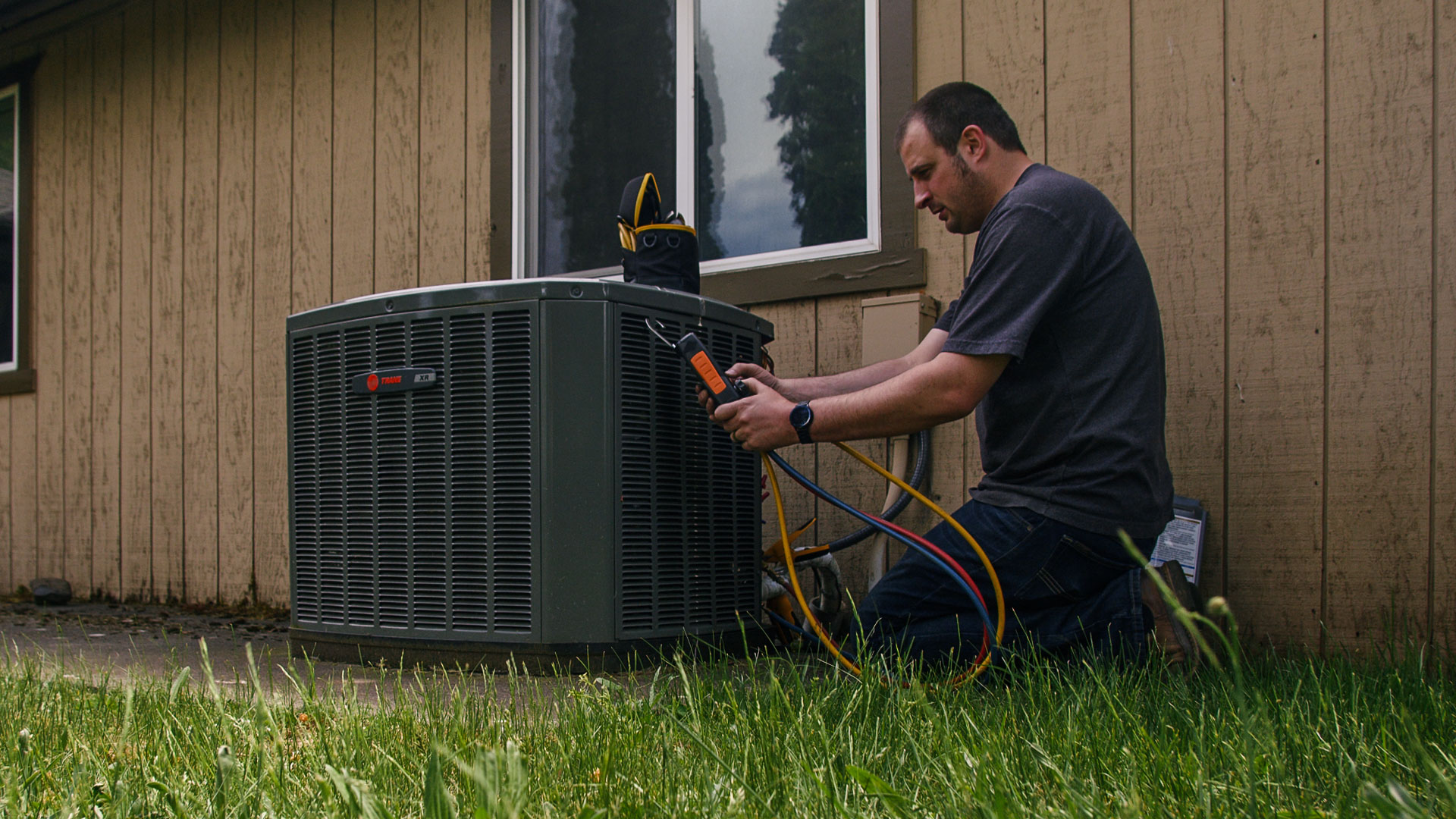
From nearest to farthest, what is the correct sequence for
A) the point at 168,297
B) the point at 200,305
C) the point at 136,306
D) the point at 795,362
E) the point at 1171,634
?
the point at 1171,634 → the point at 795,362 → the point at 200,305 → the point at 168,297 → the point at 136,306

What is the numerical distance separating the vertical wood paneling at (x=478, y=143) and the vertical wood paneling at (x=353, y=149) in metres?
0.49

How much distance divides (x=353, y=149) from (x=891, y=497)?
2.60 meters

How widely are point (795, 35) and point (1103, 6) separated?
0.95m

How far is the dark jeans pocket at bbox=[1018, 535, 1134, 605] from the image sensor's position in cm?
207

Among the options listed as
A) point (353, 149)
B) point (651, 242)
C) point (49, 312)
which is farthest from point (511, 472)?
point (49, 312)

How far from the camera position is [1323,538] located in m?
2.38

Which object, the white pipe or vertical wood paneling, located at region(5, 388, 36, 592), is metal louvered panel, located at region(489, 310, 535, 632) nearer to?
the white pipe

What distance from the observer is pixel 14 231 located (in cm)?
542

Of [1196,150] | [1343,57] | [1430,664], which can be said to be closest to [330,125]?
[1196,150]

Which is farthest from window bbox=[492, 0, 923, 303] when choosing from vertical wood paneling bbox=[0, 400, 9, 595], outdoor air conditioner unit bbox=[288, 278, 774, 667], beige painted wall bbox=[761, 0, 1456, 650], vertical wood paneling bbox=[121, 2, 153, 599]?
vertical wood paneling bbox=[0, 400, 9, 595]

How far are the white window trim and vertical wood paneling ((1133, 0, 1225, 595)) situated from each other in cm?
73

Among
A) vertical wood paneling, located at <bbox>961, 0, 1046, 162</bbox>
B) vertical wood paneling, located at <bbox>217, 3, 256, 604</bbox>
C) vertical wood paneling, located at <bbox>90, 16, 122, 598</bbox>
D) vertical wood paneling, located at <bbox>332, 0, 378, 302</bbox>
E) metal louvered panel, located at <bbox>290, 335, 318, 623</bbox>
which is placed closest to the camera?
metal louvered panel, located at <bbox>290, 335, 318, 623</bbox>

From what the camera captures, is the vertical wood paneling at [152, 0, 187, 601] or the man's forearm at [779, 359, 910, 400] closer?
the man's forearm at [779, 359, 910, 400]

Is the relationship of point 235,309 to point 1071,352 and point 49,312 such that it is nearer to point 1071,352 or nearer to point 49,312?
point 49,312
